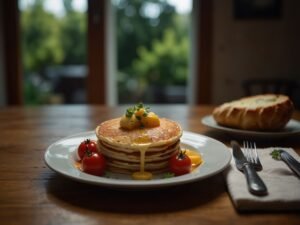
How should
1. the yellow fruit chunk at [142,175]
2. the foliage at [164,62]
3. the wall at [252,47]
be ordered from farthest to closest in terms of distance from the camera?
1. the foliage at [164,62]
2. the wall at [252,47]
3. the yellow fruit chunk at [142,175]

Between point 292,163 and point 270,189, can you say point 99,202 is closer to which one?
point 270,189

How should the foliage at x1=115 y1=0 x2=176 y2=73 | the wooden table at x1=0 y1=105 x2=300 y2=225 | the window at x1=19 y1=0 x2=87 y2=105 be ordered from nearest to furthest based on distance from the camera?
the wooden table at x1=0 y1=105 x2=300 y2=225 → the foliage at x1=115 y1=0 x2=176 y2=73 → the window at x1=19 y1=0 x2=87 y2=105

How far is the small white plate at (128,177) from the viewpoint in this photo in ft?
2.29

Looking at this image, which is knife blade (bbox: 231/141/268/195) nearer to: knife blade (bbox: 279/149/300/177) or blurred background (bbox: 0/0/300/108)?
knife blade (bbox: 279/149/300/177)

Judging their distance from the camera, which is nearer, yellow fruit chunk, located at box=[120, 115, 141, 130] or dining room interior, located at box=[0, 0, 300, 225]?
dining room interior, located at box=[0, 0, 300, 225]

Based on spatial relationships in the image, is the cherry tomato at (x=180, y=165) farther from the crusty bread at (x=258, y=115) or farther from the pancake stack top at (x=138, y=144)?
the crusty bread at (x=258, y=115)

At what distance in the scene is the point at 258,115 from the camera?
47.3 inches

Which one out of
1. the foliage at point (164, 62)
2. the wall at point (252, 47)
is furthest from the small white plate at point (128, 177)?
the foliage at point (164, 62)

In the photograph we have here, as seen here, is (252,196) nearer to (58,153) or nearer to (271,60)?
(58,153)

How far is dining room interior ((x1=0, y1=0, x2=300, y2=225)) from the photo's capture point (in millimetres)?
691

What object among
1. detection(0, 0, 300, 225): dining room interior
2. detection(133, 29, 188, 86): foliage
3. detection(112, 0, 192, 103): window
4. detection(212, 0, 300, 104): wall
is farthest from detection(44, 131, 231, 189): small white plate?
detection(133, 29, 188, 86): foliage

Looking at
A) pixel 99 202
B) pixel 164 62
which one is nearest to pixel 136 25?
pixel 164 62

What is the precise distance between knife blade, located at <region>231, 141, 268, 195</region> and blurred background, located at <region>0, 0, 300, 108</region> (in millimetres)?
2679

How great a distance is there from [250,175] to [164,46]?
3817mm
